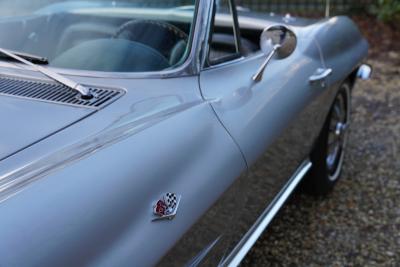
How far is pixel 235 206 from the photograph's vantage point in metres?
1.99

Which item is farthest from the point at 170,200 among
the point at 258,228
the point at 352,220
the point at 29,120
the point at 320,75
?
the point at 352,220

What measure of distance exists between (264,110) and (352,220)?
57.9 inches

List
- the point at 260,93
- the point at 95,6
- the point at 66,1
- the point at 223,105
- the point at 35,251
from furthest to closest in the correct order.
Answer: the point at 95,6, the point at 66,1, the point at 260,93, the point at 223,105, the point at 35,251

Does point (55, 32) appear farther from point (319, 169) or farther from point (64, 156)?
point (319, 169)

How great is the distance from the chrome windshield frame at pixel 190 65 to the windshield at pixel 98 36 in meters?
0.04

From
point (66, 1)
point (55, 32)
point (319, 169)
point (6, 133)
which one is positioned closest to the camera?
point (6, 133)

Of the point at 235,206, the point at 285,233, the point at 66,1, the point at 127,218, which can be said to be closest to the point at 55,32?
the point at 66,1

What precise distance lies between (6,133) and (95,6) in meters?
1.79

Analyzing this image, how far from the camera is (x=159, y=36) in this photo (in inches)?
92.0

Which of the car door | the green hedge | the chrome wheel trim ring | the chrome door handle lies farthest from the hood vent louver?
the green hedge

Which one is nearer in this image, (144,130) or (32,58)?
(144,130)

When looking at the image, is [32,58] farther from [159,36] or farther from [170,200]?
[170,200]

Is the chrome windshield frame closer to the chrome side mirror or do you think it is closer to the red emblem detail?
the chrome side mirror

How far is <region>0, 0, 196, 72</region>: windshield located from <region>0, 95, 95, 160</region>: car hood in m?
0.41
